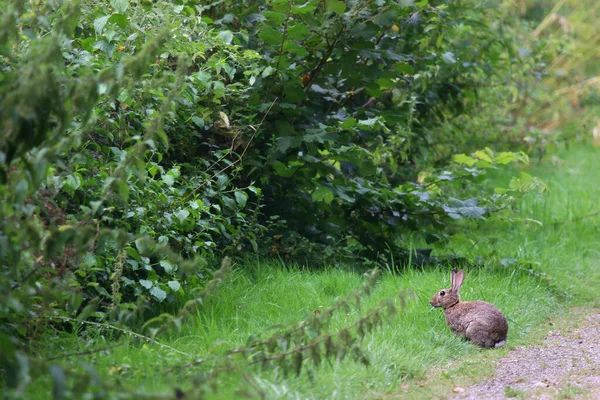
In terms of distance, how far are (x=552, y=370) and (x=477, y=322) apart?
23.5 inches

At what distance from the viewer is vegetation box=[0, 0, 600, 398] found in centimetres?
394

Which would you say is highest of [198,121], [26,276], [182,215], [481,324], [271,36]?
[271,36]

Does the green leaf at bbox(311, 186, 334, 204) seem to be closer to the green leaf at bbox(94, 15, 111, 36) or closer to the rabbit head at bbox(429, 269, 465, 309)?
the rabbit head at bbox(429, 269, 465, 309)

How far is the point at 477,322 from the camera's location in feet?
18.6

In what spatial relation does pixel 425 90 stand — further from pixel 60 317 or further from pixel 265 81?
pixel 60 317

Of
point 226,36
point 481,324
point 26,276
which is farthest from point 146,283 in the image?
point 481,324

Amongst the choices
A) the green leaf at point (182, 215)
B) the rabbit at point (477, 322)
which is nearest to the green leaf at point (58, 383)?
the green leaf at point (182, 215)

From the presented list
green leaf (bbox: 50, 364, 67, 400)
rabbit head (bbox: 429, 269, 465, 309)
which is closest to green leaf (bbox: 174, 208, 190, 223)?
rabbit head (bbox: 429, 269, 465, 309)

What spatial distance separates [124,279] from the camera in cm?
520

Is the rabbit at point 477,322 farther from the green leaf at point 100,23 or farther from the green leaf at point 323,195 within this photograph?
the green leaf at point 100,23

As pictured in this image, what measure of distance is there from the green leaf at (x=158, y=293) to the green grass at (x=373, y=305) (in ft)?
0.85

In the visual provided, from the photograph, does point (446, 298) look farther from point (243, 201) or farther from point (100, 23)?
point (100, 23)

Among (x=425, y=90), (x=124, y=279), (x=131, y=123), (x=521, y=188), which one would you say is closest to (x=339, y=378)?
(x=124, y=279)

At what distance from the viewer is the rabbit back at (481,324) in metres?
5.66
